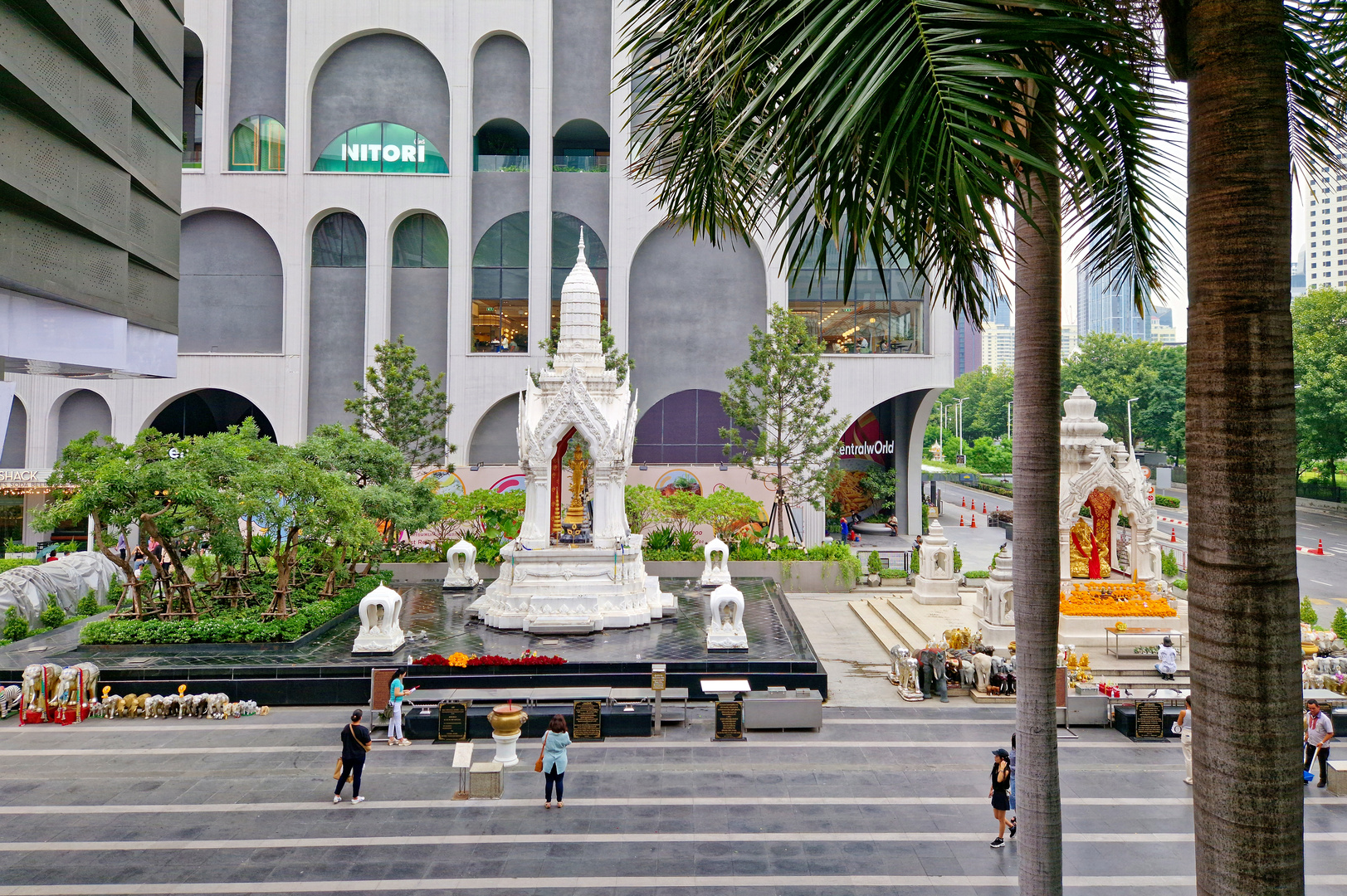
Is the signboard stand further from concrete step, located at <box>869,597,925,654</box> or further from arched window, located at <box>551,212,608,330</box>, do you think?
arched window, located at <box>551,212,608,330</box>

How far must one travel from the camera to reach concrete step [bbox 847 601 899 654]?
21484 millimetres

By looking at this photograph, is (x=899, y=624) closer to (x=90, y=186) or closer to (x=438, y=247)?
(x=90, y=186)

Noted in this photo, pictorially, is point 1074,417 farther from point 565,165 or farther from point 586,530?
point 565,165

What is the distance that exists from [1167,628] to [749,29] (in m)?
19.8

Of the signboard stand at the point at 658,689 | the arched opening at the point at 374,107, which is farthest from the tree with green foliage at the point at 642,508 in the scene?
the arched opening at the point at 374,107

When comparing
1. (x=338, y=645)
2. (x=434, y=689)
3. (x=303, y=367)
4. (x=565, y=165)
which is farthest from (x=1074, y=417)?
(x=303, y=367)

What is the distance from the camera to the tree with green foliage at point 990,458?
70000 mm

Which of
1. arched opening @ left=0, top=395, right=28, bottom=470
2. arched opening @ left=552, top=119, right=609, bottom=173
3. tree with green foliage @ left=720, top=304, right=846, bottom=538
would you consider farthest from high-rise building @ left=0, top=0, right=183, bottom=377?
arched opening @ left=0, top=395, right=28, bottom=470

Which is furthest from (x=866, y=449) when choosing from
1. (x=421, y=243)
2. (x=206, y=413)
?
(x=206, y=413)

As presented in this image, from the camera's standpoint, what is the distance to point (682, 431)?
36312 mm

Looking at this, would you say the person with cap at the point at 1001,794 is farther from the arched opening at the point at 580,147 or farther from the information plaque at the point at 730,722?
the arched opening at the point at 580,147

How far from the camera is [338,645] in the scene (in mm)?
18734

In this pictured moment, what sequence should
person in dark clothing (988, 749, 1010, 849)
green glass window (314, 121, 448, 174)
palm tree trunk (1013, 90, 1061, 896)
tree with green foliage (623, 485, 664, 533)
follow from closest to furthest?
palm tree trunk (1013, 90, 1061, 896), person in dark clothing (988, 749, 1010, 849), tree with green foliage (623, 485, 664, 533), green glass window (314, 121, 448, 174)

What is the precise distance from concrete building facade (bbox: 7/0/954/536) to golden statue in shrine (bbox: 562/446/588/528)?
11199 millimetres
